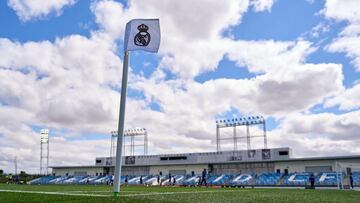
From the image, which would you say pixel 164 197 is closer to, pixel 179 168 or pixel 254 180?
pixel 254 180

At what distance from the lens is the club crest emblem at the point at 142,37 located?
1530 cm

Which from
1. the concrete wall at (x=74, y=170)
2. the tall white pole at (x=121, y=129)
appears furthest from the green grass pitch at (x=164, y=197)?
the concrete wall at (x=74, y=170)

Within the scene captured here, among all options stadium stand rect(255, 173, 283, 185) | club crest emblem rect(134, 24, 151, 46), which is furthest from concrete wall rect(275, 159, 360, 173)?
club crest emblem rect(134, 24, 151, 46)

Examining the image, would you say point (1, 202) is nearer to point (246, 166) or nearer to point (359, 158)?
point (359, 158)

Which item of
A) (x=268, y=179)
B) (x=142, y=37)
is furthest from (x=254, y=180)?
(x=142, y=37)

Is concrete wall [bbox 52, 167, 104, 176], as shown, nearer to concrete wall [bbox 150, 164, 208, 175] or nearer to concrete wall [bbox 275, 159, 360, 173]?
concrete wall [bbox 150, 164, 208, 175]

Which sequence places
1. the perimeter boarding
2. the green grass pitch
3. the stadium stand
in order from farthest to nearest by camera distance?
1. the stadium stand
2. the perimeter boarding
3. the green grass pitch

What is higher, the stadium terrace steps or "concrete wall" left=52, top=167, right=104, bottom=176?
"concrete wall" left=52, top=167, right=104, bottom=176

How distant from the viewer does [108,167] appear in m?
86.9

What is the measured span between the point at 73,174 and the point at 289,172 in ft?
175

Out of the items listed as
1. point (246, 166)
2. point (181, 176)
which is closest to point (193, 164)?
point (181, 176)

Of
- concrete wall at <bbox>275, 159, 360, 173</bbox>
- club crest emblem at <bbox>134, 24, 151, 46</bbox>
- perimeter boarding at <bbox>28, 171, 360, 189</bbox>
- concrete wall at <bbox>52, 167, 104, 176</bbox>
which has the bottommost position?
perimeter boarding at <bbox>28, 171, 360, 189</bbox>

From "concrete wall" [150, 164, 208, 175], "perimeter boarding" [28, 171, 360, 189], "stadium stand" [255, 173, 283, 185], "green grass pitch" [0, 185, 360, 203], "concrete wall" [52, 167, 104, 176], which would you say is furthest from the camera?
"concrete wall" [52, 167, 104, 176]

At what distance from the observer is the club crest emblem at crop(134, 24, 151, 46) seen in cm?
1530
